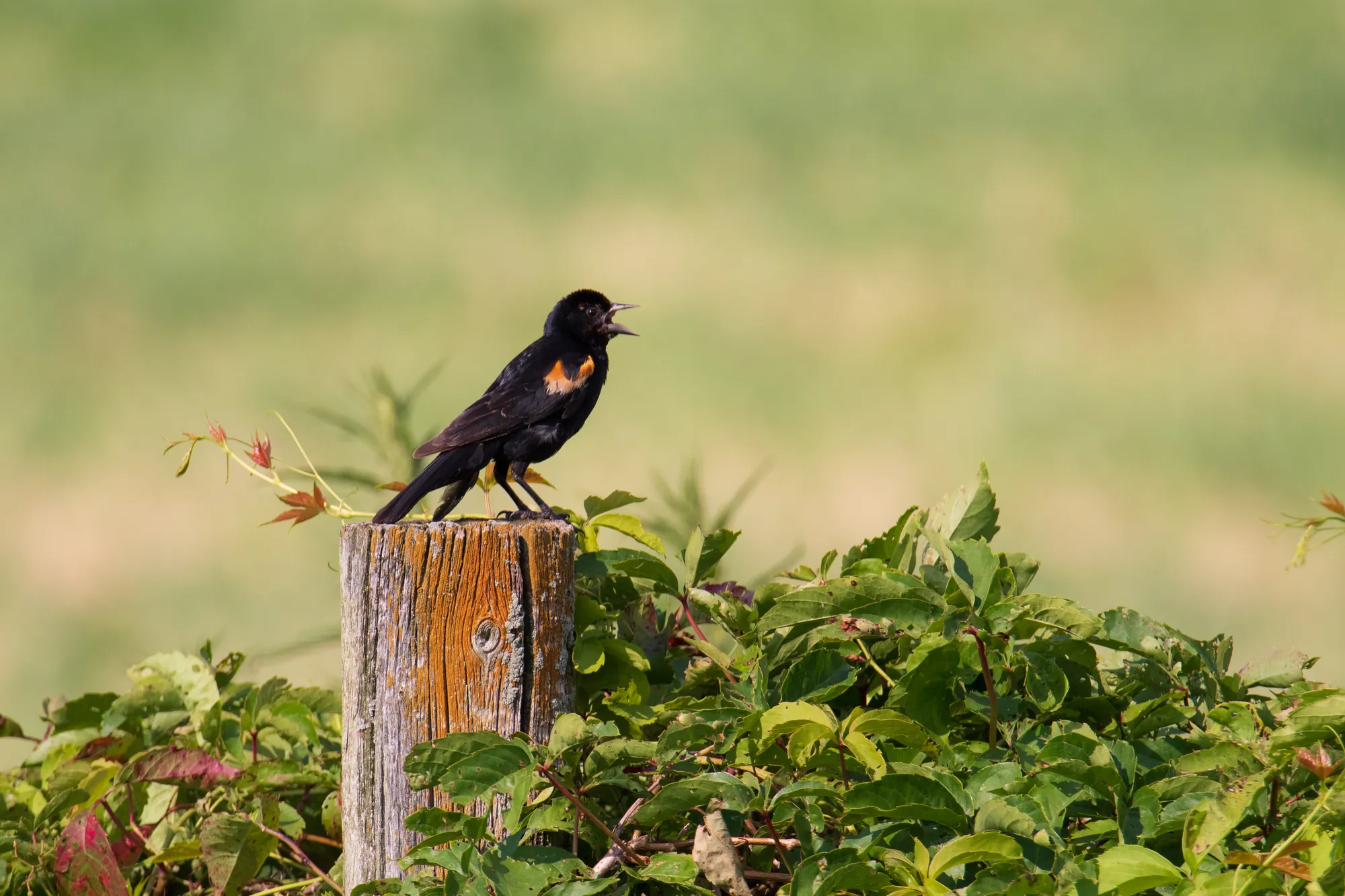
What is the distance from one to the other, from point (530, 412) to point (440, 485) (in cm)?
36

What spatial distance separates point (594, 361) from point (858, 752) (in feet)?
5.76

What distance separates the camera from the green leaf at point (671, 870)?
5.07 feet

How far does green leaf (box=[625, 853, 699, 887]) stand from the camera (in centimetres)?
154

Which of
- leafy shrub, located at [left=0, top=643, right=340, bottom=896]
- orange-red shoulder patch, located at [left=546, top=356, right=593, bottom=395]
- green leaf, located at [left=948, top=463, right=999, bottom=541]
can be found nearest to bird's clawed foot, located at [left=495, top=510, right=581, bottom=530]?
orange-red shoulder patch, located at [left=546, top=356, right=593, bottom=395]

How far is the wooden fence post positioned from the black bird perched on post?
51cm

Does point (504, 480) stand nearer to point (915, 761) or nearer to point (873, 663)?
point (873, 663)

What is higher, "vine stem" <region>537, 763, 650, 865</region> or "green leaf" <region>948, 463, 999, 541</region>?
"green leaf" <region>948, 463, 999, 541</region>

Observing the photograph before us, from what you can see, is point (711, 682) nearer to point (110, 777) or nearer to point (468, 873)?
point (468, 873)

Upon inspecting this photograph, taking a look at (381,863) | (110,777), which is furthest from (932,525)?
(110,777)

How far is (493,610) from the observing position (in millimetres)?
1929

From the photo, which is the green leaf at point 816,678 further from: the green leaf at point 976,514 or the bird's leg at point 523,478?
the bird's leg at point 523,478

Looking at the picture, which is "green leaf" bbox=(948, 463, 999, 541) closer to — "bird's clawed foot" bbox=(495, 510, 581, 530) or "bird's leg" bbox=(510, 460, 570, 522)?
"bird's clawed foot" bbox=(495, 510, 581, 530)

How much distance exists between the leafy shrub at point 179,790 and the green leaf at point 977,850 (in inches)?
52.7

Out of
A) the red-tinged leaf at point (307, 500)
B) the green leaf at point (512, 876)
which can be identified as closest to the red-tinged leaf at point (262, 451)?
the red-tinged leaf at point (307, 500)
